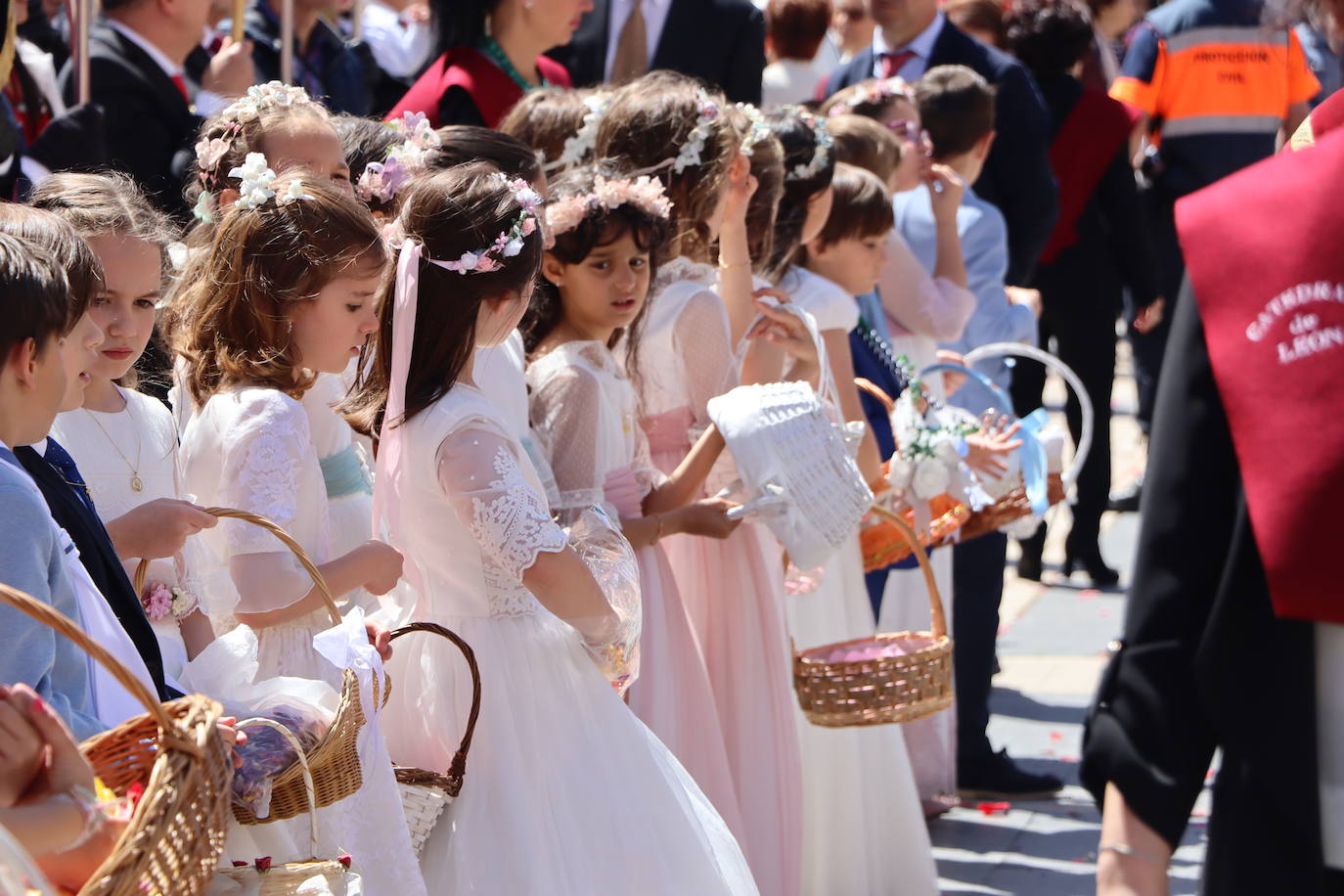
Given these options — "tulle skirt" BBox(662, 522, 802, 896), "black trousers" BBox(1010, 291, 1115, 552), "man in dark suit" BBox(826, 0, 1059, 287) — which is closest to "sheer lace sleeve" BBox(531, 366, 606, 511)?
"tulle skirt" BBox(662, 522, 802, 896)

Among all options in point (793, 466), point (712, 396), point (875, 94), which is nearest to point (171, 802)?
point (793, 466)

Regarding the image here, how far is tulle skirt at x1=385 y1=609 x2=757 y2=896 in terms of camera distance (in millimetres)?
2881

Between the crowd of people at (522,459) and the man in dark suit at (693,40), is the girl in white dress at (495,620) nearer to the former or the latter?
the crowd of people at (522,459)

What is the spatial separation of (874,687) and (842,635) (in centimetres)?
81

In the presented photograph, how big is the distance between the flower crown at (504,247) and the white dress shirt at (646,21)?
3034 mm

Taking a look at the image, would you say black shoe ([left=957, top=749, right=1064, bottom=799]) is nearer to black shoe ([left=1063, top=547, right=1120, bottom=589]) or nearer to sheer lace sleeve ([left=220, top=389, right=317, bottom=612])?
black shoe ([left=1063, top=547, right=1120, bottom=589])

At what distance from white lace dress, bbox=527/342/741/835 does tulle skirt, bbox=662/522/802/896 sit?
107 millimetres

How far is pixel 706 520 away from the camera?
3.58 meters

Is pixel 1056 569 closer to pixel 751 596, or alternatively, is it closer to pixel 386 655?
pixel 751 596

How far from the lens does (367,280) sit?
3018 mm

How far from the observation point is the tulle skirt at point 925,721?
5238 mm

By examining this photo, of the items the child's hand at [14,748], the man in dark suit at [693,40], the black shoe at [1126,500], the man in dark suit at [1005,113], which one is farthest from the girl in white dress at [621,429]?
the black shoe at [1126,500]

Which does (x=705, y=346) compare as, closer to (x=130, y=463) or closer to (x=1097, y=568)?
(x=130, y=463)

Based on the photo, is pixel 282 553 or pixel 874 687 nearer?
pixel 282 553
